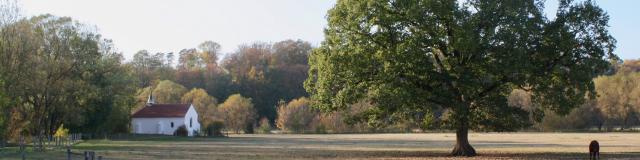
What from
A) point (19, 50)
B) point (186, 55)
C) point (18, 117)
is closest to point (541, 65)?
point (19, 50)

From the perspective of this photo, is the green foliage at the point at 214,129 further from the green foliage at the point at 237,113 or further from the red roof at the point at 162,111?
the green foliage at the point at 237,113

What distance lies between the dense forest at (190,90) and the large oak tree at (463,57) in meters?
1.74

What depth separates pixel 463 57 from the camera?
126 feet

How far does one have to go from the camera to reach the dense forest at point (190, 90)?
45.4 m

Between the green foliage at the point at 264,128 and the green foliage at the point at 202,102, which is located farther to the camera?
the green foliage at the point at 264,128

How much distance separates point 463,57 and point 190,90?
111m

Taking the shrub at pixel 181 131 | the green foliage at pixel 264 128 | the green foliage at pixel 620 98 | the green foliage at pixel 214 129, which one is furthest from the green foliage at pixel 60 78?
the green foliage at pixel 620 98

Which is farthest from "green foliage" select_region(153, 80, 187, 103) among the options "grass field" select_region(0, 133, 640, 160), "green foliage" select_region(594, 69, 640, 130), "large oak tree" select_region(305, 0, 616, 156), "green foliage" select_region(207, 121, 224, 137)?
"large oak tree" select_region(305, 0, 616, 156)

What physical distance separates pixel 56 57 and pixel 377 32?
2612cm

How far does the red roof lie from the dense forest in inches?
108

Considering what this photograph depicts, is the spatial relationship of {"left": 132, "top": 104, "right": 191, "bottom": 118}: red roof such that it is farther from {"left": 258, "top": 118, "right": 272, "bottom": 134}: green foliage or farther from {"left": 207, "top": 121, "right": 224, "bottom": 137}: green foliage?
{"left": 258, "top": 118, "right": 272, "bottom": 134}: green foliage

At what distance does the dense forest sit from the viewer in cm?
4538

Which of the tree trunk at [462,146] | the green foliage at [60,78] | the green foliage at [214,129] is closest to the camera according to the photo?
the tree trunk at [462,146]

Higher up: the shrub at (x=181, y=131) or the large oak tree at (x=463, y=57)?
the large oak tree at (x=463, y=57)
